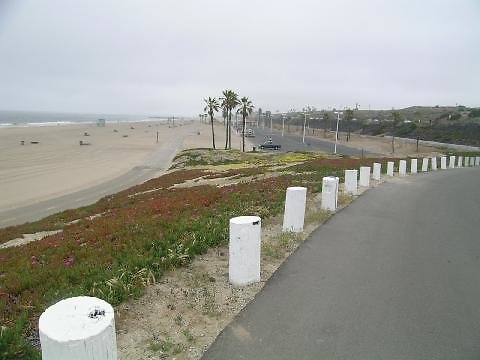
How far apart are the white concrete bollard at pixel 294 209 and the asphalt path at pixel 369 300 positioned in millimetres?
457

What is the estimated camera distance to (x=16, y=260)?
27.7 feet

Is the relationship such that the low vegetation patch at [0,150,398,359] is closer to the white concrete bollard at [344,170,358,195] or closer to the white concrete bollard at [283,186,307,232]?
the white concrete bollard at [283,186,307,232]

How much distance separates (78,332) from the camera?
3.06m

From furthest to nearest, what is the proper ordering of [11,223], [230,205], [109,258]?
[11,223] → [230,205] → [109,258]

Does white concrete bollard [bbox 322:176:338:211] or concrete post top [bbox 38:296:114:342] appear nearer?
concrete post top [bbox 38:296:114:342]

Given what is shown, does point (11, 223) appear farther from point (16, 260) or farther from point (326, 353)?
point (326, 353)

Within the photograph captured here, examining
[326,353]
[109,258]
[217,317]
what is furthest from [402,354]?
[109,258]

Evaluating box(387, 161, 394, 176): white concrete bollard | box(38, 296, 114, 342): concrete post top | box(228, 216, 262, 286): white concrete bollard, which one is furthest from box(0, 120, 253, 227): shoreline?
box(38, 296, 114, 342): concrete post top

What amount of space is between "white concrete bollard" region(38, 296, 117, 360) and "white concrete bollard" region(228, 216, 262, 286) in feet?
8.33

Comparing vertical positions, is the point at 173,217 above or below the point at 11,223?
above

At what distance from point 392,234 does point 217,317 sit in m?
5.24

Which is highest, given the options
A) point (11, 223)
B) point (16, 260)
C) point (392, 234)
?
point (392, 234)

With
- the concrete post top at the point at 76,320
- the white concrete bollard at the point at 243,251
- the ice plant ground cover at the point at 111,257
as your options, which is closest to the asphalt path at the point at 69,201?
the ice plant ground cover at the point at 111,257

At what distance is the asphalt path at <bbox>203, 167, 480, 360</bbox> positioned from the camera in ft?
13.7
